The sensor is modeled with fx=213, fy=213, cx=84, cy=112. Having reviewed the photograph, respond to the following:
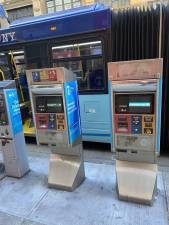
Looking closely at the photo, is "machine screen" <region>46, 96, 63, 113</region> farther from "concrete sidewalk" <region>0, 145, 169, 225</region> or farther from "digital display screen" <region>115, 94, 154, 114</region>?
"concrete sidewalk" <region>0, 145, 169, 225</region>

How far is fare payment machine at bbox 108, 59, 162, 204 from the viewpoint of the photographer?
238 centimetres

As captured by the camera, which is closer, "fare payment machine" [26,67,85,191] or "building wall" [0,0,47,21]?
"fare payment machine" [26,67,85,191]

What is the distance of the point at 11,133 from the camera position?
3.44 m

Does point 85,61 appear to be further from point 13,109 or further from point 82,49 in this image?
point 13,109

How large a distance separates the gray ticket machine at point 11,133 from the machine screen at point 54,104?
30.9 inches

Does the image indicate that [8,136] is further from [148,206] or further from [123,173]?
[148,206]

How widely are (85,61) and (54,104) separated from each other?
5.27 ft

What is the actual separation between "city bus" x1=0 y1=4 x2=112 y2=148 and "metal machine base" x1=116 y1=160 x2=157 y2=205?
1.42 m

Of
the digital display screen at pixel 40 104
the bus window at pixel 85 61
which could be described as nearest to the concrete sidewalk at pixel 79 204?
the digital display screen at pixel 40 104

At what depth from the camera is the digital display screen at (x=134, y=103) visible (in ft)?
8.02

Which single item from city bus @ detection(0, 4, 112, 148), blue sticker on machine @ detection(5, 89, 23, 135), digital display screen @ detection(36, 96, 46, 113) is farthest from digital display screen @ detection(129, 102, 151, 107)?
blue sticker on machine @ detection(5, 89, 23, 135)

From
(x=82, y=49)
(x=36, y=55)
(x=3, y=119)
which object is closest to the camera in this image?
(x=3, y=119)

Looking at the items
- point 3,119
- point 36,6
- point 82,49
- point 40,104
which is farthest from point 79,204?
point 36,6

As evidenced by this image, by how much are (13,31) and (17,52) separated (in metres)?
0.50
